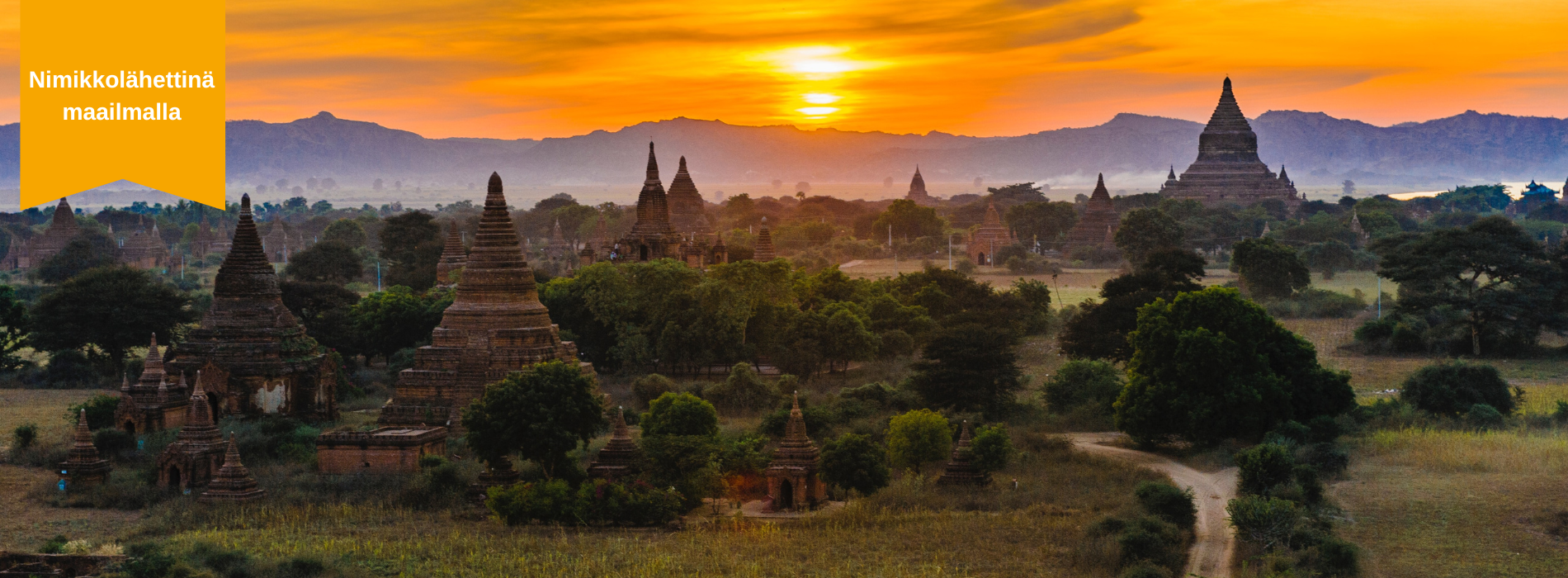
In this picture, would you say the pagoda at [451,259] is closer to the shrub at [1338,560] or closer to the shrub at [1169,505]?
the shrub at [1169,505]

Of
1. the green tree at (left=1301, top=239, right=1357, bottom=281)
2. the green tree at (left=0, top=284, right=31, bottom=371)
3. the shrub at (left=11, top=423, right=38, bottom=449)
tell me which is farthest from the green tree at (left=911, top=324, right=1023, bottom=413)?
the green tree at (left=1301, top=239, right=1357, bottom=281)

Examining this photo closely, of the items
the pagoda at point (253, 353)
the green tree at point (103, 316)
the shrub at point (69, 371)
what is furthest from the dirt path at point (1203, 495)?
the shrub at point (69, 371)

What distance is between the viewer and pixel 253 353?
40.2 meters

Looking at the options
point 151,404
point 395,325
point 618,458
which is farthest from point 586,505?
point 395,325

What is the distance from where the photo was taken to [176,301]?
52.8 meters

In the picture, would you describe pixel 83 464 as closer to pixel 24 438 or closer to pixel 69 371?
pixel 24 438

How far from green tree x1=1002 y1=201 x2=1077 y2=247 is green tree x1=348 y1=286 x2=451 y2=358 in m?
81.4

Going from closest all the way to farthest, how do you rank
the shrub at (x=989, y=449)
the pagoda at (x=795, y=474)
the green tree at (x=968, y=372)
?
the pagoda at (x=795, y=474)
the shrub at (x=989, y=449)
the green tree at (x=968, y=372)

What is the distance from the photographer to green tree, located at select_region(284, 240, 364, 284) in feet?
266

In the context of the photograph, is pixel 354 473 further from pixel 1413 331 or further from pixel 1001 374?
pixel 1413 331

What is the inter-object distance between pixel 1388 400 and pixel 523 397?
2184cm

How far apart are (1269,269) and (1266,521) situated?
4689 cm

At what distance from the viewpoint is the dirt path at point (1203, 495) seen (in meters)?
25.7

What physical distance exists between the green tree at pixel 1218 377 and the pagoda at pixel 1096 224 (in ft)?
252
